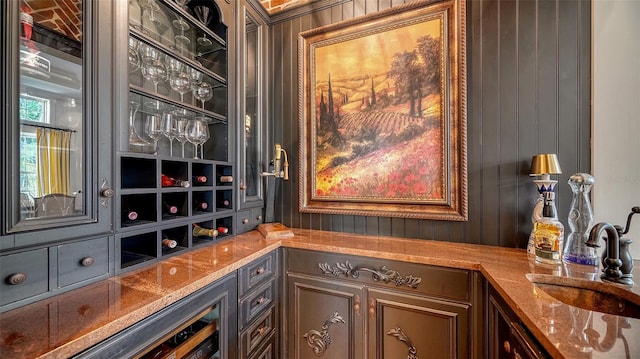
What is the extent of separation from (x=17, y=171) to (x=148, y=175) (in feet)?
1.36

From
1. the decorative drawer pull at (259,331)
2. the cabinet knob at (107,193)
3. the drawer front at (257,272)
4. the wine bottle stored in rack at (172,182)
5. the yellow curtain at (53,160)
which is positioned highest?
the yellow curtain at (53,160)

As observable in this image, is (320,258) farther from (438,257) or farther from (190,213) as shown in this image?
(190,213)

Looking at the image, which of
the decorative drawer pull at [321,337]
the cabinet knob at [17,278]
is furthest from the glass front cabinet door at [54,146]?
the decorative drawer pull at [321,337]

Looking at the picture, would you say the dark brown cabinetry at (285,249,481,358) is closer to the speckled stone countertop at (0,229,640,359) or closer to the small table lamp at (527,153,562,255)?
the speckled stone countertop at (0,229,640,359)

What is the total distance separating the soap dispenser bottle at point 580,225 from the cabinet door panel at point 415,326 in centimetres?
53

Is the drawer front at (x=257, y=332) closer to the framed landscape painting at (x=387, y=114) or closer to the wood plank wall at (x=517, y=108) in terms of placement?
the framed landscape painting at (x=387, y=114)

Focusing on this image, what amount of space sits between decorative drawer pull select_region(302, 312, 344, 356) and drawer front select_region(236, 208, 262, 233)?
757mm

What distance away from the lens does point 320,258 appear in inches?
55.6

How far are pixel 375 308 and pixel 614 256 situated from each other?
973mm

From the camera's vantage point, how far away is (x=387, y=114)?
A: 1638 millimetres

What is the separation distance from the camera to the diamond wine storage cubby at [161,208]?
107 centimetres

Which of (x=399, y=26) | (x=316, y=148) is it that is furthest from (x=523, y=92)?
(x=316, y=148)

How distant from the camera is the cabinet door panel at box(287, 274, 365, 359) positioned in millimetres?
1324

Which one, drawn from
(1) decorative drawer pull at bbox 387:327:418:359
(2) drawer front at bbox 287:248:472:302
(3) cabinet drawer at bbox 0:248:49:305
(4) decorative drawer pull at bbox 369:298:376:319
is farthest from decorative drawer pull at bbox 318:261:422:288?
(3) cabinet drawer at bbox 0:248:49:305
